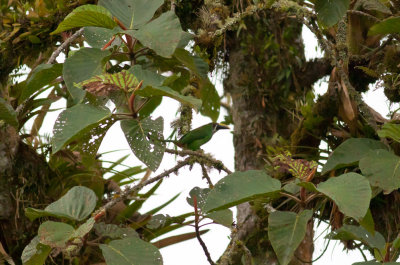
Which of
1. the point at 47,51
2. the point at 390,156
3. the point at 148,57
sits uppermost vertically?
the point at 47,51

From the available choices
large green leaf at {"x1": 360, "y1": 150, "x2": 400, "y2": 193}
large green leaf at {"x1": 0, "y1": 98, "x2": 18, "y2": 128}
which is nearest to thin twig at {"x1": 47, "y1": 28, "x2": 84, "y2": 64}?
large green leaf at {"x1": 0, "y1": 98, "x2": 18, "y2": 128}

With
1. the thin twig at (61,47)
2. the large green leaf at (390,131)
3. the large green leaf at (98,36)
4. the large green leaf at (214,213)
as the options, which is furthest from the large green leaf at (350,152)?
the thin twig at (61,47)

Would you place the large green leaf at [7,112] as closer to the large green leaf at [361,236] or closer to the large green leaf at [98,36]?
the large green leaf at [98,36]

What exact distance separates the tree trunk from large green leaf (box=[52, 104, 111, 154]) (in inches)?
47.8

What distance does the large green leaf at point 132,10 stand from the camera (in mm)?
1356

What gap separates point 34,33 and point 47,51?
0.16 m

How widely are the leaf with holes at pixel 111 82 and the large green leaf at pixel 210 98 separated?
0.79 meters

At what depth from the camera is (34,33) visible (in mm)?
2270

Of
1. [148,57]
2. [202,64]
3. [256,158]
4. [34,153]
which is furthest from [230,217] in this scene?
[34,153]

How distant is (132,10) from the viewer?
1.38 m

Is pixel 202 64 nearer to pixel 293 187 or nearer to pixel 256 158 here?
pixel 293 187

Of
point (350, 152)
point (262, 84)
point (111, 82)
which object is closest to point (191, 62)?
point (111, 82)

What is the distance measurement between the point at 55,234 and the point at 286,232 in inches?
21.6

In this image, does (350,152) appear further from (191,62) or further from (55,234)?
(55,234)
